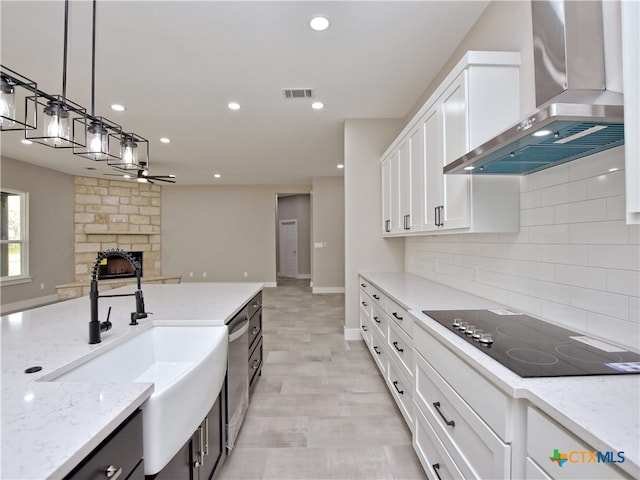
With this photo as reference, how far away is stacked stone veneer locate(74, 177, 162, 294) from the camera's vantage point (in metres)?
7.18

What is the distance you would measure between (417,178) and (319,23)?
1.41 metres

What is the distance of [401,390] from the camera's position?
6.97ft

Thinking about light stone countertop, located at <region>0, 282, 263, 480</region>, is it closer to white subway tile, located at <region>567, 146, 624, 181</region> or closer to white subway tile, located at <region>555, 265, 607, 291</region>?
white subway tile, located at <region>555, 265, 607, 291</region>

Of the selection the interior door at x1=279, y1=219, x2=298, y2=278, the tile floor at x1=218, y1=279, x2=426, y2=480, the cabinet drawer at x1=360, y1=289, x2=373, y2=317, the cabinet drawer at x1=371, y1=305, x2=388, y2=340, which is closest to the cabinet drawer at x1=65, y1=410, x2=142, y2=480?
the tile floor at x1=218, y1=279, x2=426, y2=480

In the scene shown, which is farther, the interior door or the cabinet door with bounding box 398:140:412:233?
the interior door

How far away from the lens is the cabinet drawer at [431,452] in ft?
4.27

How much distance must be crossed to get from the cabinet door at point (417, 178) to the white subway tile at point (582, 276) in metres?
1.09

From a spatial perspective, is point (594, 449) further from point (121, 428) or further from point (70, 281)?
point (70, 281)

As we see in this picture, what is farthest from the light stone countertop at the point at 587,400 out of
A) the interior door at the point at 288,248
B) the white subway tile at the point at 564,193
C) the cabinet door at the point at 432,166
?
the interior door at the point at 288,248

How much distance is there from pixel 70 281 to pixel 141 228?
1957mm

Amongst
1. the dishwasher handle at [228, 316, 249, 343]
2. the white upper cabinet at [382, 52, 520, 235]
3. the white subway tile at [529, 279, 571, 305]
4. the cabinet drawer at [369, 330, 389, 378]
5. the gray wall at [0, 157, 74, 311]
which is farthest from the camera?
the gray wall at [0, 157, 74, 311]

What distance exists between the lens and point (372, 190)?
391 centimetres

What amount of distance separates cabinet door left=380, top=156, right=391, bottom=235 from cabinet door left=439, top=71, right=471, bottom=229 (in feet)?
4.55

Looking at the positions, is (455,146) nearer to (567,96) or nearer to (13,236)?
(567,96)
